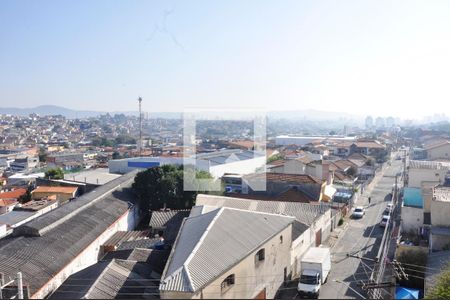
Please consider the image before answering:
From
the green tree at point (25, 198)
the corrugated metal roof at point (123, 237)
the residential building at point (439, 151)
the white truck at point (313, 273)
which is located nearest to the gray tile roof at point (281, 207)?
the corrugated metal roof at point (123, 237)

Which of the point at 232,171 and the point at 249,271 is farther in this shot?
the point at 232,171

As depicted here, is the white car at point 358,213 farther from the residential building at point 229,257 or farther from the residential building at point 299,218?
the residential building at point 229,257

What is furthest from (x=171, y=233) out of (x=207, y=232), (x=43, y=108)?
(x=43, y=108)

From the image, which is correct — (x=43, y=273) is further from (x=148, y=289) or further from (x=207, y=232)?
(x=207, y=232)

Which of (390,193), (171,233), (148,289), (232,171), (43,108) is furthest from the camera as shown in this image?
(43,108)

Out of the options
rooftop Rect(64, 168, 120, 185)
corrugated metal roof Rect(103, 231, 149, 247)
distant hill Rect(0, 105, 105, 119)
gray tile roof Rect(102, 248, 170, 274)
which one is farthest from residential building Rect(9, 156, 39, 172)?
distant hill Rect(0, 105, 105, 119)

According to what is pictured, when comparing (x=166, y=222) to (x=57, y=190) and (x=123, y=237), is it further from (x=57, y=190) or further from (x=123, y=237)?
(x=57, y=190)

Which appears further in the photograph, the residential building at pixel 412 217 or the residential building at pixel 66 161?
the residential building at pixel 66 161
